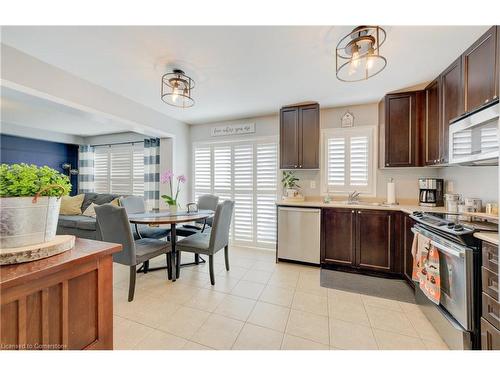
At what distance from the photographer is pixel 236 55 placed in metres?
1.96

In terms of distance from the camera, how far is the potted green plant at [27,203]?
0.67 m

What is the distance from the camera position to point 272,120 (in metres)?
3.73

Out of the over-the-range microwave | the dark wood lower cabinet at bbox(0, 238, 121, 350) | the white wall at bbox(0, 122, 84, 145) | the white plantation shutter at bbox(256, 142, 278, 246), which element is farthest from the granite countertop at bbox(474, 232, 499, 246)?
the white wall at bbox(0, 122, 84, 145)

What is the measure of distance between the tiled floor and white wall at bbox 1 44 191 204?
7.08 ft

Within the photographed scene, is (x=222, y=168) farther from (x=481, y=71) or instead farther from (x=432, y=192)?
(x=481, y=71)

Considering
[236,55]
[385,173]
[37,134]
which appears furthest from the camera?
[37,134]

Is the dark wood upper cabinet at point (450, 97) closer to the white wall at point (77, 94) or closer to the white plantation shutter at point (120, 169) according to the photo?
the white wall at point (77, 94)

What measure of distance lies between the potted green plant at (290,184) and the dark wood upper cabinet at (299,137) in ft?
0.92

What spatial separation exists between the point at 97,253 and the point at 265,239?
10.4 feet

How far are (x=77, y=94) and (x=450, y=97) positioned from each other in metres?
4.04

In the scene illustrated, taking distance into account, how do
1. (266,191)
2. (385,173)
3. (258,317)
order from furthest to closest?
1. (266,191)
2. (385,173)
3. (258,317)

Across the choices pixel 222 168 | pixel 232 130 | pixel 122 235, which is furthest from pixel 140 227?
pixel 232 130

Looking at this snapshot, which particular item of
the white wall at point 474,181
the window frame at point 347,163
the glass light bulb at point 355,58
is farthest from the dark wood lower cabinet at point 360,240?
the glass light bulb at point 355,58
